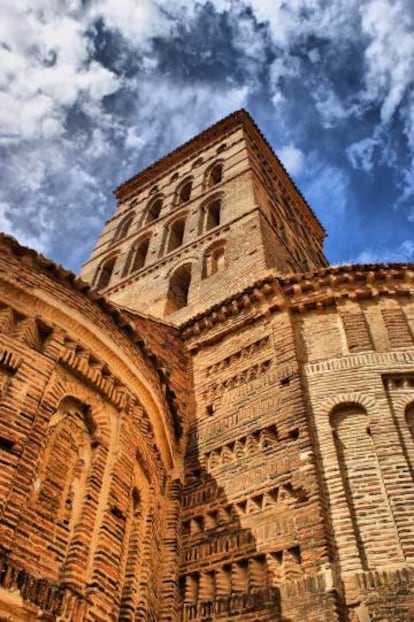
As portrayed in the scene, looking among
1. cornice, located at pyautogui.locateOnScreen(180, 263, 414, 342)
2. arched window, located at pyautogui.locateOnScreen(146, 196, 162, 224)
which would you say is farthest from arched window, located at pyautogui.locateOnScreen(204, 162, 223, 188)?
cornice, located at pyautogui.locateOnScreen(180, 263, 414, 342)

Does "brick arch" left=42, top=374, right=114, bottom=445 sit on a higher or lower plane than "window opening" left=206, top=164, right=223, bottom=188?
lower

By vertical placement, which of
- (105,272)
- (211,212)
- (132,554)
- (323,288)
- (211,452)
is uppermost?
(211,212)

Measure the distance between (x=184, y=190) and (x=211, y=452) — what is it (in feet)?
45.8

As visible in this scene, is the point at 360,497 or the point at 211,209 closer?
the point at 360,497

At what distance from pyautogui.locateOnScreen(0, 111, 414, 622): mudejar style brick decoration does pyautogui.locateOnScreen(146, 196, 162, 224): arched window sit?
35.4 feet

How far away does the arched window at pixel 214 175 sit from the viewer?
19.1m

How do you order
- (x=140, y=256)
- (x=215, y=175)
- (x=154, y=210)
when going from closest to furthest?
(x=140, y=256)
(x=215, y=175)
(x=154, y=210)

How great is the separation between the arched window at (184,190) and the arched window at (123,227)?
6.49ft

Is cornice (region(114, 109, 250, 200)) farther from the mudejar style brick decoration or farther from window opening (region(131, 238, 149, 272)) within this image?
the mudejar style brick decoration

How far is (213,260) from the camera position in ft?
45.4

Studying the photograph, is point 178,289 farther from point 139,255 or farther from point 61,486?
point 61,486

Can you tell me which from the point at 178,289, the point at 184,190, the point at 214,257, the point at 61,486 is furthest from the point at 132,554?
the point at 184,190

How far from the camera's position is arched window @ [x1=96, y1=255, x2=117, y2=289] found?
17.3 meters

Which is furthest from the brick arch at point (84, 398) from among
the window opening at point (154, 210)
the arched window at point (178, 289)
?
the window opening at point (154, 210)
